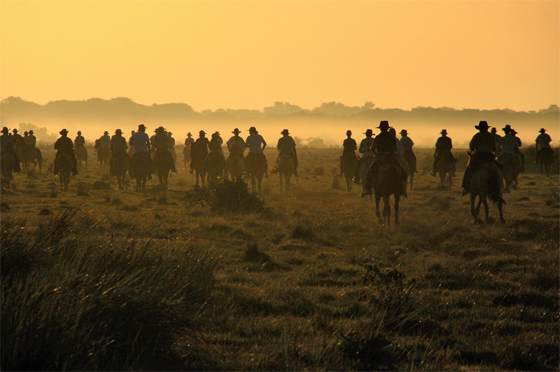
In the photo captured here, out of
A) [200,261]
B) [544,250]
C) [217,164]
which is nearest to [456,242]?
[544,250]

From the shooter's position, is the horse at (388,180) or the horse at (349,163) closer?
the horse at (388,180)

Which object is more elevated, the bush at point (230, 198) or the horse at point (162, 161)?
the horse at point (162, 161)

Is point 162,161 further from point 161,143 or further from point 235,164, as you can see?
point 235,164

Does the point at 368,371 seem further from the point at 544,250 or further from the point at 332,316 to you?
the point at 544,250

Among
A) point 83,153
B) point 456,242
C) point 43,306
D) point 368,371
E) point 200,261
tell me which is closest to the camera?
point 43,306

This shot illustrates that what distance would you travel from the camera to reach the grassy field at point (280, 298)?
4.88 m

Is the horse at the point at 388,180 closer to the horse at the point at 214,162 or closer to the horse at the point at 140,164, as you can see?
the horse at the point at 214,162

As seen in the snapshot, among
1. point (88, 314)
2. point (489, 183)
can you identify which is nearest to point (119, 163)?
point (489, 183)

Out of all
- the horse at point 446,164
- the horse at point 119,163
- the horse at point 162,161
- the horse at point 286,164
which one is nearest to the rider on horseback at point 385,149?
the horse at point 286,164

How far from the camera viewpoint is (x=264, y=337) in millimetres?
6129

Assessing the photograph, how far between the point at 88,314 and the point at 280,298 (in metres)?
3.31

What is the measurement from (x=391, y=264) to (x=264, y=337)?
4.46 metres

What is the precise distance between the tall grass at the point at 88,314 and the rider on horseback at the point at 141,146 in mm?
15119

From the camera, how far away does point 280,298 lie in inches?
305
